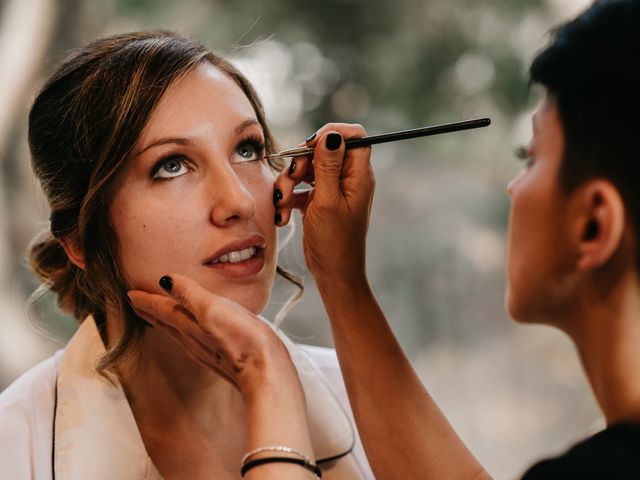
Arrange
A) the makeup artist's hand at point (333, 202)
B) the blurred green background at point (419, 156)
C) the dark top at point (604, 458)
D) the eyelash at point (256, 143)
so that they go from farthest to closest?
the blurred green background at point (419, 156)
the eyelash at point (256, 143)
the makeup artist's hand at point (333, 202)
the dark top at point (604, 458)

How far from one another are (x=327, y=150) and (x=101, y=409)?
611 millimetres

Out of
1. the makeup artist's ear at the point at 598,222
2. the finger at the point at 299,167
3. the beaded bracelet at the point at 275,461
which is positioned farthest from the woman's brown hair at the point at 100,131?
the makeup artist's ear at the point at 598,222

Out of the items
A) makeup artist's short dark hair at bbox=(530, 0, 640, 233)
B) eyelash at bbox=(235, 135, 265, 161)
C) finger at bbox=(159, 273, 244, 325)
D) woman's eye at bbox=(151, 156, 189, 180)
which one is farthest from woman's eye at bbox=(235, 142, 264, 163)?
makeup artist's short dark hair at bbox=(530, 0, 640, 233)

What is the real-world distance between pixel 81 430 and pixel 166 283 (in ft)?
1.00

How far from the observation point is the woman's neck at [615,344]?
0.98 metres

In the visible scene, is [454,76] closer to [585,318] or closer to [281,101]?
[281,101]

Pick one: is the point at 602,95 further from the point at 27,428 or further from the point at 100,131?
the point at 27,428

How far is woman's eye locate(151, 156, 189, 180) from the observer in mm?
1417

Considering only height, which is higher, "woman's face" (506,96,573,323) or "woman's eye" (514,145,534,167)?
Result: "woman's eye" (514,145,534,167)

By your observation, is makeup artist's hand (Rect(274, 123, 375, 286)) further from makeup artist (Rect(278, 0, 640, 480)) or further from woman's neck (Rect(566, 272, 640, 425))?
woman's neck (Rect(566, 272, 640, 425))

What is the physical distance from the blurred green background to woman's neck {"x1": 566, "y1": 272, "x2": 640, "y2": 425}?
1.96 metres

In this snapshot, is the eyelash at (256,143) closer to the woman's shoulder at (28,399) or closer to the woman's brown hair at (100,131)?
the woman's brown hair at (100,131)

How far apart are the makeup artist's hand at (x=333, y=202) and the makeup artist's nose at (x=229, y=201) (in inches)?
3.9

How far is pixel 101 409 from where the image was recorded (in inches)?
55.7
